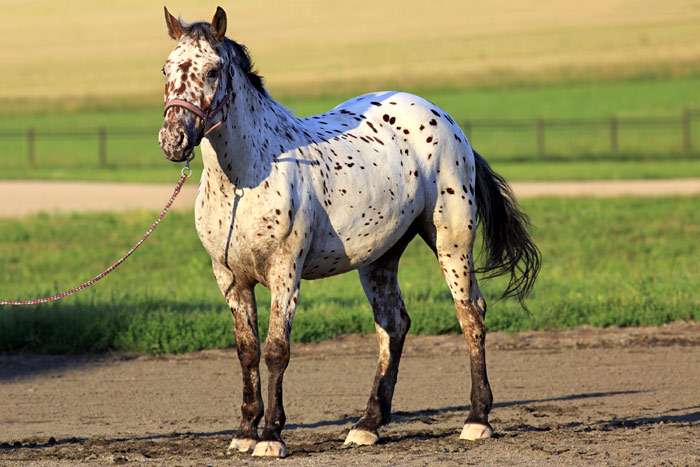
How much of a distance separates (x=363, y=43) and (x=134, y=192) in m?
39.2

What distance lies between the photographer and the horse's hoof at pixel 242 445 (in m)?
7.47

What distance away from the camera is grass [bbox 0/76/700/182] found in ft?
108

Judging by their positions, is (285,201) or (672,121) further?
(672,121)

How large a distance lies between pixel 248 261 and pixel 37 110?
51.1 metres

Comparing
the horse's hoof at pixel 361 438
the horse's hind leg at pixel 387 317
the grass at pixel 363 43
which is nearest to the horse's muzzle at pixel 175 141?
the horse's hoof at pixel 361 438

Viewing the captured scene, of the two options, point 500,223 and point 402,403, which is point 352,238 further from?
point 402,403

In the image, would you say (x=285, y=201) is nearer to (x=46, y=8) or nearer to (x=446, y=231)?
(x=446, y=231)

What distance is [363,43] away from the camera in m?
64.1

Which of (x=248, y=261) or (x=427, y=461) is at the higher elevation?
(x=248, y=261)

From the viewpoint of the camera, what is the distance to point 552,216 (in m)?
19.5

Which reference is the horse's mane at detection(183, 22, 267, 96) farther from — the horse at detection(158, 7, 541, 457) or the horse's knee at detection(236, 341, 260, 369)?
the horse's knee at detection(236, 341, 260, 369)

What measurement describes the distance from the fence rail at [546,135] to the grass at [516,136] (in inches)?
2.3

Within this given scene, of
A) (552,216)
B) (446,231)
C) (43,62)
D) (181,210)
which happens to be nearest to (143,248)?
(181,210)

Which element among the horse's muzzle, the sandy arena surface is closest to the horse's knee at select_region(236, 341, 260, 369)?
the horse's muzzle
